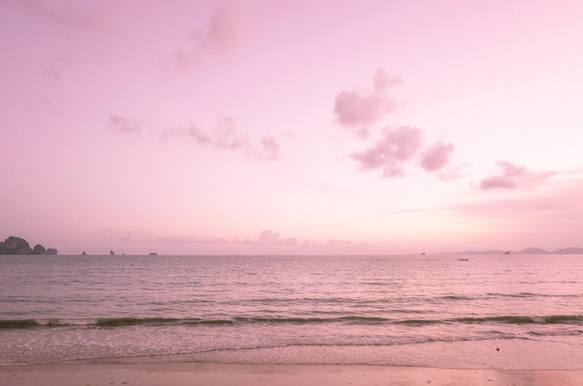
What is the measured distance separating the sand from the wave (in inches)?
438

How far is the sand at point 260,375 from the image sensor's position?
13.2m

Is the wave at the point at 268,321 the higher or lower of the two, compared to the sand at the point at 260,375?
lower

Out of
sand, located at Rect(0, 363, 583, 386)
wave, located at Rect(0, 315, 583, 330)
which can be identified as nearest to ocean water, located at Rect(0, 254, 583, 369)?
wave, located at Rect(0, 315, 583, 330)

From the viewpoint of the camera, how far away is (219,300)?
131 ft

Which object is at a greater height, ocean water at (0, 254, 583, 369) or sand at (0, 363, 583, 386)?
sand at (0, 363, 583, 386)

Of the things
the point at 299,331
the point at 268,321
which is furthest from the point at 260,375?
the point at 268,321

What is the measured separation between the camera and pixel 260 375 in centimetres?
1409

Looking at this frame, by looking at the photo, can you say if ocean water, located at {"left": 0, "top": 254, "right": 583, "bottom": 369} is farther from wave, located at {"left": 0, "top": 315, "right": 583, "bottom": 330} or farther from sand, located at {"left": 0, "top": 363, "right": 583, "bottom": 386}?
sand, located at {"left": 0, "top": 363, "right": 583, "bottom": 386}

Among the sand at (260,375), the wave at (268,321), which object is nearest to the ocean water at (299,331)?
the wave at (268,321)

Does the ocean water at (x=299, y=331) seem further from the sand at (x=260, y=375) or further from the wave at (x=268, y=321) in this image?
the sand at (x=260, y=375)

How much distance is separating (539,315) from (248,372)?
26.0 metres

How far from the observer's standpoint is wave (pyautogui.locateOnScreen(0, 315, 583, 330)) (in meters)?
25.4

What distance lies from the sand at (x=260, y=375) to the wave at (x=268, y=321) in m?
11.1

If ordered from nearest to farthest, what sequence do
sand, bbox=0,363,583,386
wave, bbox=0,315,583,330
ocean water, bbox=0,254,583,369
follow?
sand, bbox=0,363,583,386
ocean water, bbox=0,254,583,369
wave, bbox=0,315,583,330
